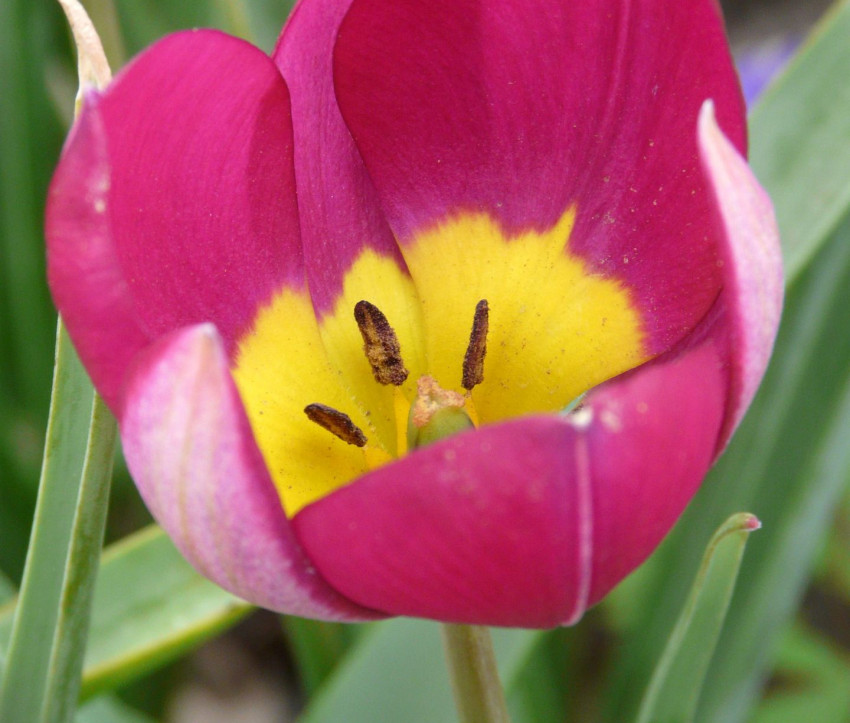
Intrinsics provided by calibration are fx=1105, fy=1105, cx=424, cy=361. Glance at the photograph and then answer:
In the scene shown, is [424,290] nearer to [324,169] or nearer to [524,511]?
[324,169]

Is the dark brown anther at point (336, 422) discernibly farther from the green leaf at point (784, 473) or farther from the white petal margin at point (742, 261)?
the green leaf at point (784, 473)

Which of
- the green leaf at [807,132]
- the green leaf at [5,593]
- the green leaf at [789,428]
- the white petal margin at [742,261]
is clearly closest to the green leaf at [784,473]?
the green leaf at [789,428]

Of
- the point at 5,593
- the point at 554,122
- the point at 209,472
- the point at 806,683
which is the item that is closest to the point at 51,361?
the point at 5,593

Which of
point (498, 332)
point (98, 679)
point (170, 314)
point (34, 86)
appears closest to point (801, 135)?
point (498, 332)

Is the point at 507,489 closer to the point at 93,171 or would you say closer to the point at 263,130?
the point at 93,171

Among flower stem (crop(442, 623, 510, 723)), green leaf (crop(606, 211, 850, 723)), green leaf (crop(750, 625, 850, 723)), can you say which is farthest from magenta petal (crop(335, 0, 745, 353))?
green leaf (crop(750, 625, 850, 723))

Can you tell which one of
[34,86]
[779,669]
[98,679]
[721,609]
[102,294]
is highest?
[102,294]

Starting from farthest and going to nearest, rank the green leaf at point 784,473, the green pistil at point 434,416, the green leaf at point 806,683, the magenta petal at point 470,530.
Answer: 1. the green leaf at point 806,683
2. the green leaf at point 784,473
3. the green pistil at point 434,416
4. the magenta petal at point 470,530
